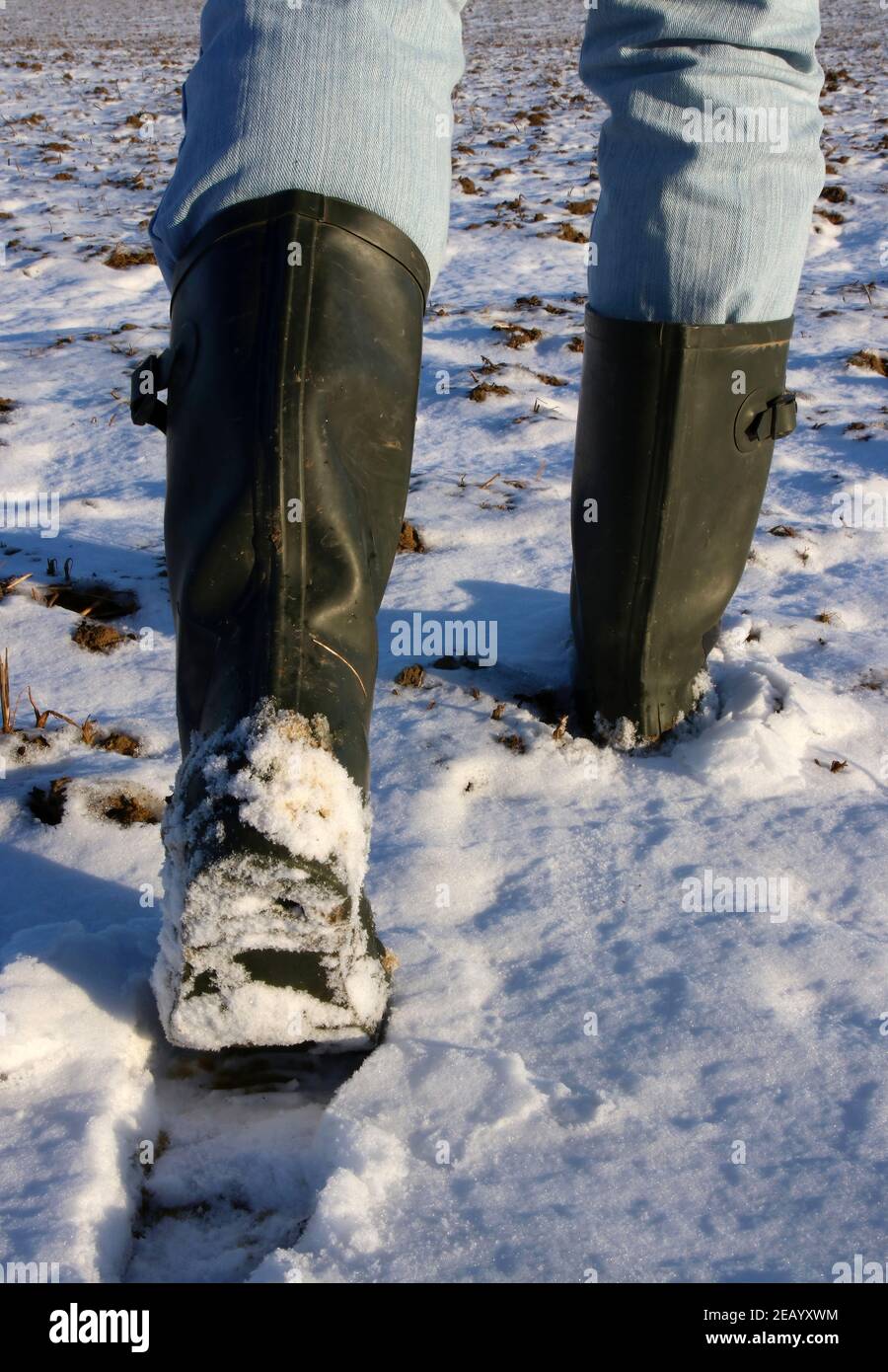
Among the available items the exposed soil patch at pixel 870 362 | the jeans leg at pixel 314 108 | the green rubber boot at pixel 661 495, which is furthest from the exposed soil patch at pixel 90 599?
the exposed soil patch at pixel 870 362

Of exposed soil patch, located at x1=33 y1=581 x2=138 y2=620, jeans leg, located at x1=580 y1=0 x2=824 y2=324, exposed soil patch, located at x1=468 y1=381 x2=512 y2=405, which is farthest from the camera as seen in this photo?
exposed soil patch, located at x1=468 y1=381 x2=512 y2=405

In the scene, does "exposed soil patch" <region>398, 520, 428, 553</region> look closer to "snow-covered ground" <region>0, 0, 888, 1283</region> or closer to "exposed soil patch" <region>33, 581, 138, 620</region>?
"snow-covered ground" <region>0, 0, 888, 1283</region>

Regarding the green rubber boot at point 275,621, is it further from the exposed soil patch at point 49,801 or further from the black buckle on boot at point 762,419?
the black buckle on boot at point 762,419

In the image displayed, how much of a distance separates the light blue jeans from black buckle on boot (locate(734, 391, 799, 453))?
0.36 ft

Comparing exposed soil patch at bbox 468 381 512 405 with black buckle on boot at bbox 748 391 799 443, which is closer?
black buckle on boot at bbox 748 391 799 443

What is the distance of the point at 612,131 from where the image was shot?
135cm

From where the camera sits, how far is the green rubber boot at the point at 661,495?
1347mm

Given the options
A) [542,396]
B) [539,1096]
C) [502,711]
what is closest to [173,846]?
[539,1096]

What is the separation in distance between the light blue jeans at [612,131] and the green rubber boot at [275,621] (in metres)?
0.05

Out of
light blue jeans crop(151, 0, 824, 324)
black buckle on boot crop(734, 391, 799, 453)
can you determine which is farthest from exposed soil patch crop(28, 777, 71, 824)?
black buckle on boot crop(734, 391, 799, 453)

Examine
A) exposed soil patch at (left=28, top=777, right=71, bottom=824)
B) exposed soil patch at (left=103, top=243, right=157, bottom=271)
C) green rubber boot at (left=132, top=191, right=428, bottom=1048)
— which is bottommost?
exposed soil patch at (left=28, top=777, right=71, bottom=824)

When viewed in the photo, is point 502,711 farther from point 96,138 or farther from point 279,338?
point 96,138

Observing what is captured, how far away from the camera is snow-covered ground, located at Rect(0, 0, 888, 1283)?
36.5 inches
